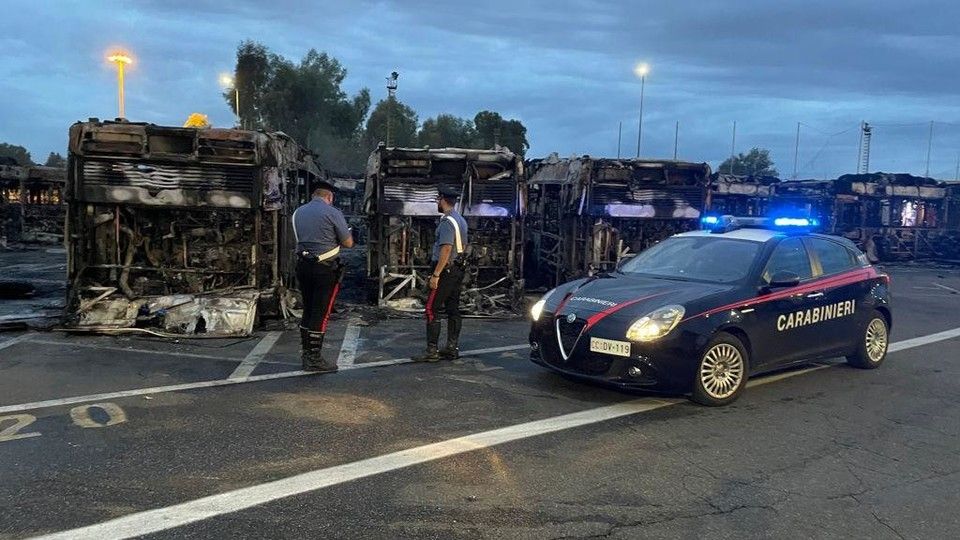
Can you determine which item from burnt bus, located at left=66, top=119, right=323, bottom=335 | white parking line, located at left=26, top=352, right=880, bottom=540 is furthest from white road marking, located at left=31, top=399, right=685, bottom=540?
burnt bus, located at left=66, top=119, right=323, bottom=335

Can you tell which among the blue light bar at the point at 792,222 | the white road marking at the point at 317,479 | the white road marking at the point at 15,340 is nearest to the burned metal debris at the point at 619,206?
the blue light bar at the point at 792,222

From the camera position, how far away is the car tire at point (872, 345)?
25.1ft

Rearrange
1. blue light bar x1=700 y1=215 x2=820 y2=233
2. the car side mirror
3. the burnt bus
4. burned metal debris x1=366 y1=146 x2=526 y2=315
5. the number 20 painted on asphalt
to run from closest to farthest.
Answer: the number 20 painted on asphalt, the car side mirror, blue light bar x1=700 y1=215 x2=820 y2=233, the burnt bus, burned metal debris x1=366 y1=146 x2=526 y2=315

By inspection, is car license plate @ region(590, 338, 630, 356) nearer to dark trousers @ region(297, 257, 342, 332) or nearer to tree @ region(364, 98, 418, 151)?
dark trousers @ region(297, 257, 342, 332)

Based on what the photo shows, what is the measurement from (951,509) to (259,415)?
4718 mm

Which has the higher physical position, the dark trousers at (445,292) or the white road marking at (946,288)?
the dark trousers at (445,292)

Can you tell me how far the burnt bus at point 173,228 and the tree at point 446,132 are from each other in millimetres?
49128

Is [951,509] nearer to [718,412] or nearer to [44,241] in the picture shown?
[718,412]

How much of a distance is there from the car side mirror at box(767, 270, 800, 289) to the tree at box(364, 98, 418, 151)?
51.0m

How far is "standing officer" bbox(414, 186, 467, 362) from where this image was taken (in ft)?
24.9

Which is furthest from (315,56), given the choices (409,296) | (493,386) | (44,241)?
(493,386)

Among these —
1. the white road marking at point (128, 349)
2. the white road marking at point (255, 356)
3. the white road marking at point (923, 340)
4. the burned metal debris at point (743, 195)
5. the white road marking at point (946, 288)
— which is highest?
the burned metal debris at point (743, 195)

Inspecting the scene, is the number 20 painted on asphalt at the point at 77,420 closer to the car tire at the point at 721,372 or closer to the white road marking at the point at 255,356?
the white road marking at the point at 255,356

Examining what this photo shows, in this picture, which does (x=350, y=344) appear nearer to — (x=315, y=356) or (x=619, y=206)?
(x=315, y=356)
